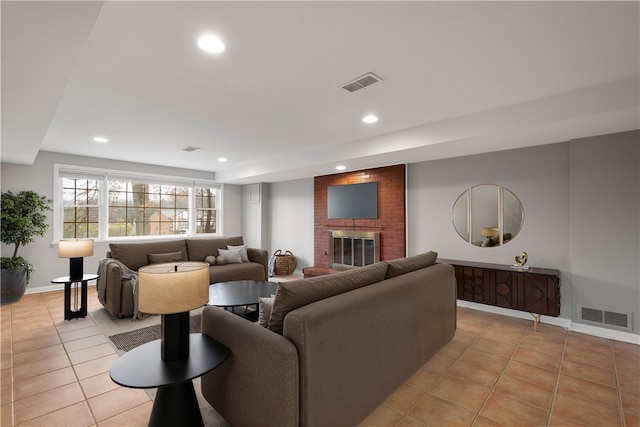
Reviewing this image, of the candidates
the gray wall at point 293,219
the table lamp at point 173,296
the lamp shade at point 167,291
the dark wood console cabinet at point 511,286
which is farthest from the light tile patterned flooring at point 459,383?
the gray wall at point 293,219

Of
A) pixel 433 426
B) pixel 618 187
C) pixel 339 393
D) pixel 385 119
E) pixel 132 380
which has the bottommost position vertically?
pixel 433 426

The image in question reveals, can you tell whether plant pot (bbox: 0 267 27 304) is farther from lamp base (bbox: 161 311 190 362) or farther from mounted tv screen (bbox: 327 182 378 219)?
mounted tv screen (bbox: 327 182 378 219)

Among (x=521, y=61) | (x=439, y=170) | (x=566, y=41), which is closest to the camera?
(x=566, y=41)

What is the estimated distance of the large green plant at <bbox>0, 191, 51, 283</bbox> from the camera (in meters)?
4.36

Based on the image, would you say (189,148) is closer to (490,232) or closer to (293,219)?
(293,219)

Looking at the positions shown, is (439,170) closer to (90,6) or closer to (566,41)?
(566,41)

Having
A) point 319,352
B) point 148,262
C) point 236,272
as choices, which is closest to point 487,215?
point 319,352

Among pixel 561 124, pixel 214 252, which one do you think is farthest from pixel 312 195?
pixel 561 124

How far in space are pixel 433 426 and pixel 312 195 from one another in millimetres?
5072

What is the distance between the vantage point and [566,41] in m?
1.98

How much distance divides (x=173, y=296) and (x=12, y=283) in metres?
4.52

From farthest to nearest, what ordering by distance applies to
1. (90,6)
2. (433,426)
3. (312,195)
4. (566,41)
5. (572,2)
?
(312,195) → (566,41) → (433,426) → (572,2) → (90,6)

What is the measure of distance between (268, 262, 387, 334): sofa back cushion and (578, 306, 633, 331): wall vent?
9.42 feet

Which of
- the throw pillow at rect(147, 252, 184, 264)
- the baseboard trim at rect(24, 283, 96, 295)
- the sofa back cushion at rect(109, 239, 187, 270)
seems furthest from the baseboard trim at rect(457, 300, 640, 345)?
the baseboard trim at rect(24, 283, 96, 295)
